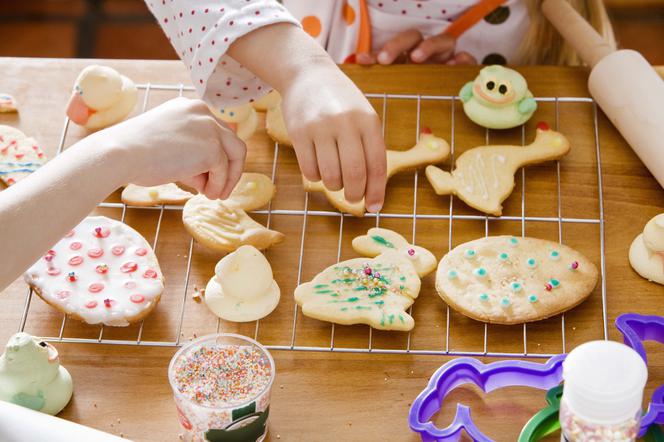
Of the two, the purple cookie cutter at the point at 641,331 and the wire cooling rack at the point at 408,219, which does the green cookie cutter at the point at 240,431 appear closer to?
the wire cooling rack at the point at 408,219

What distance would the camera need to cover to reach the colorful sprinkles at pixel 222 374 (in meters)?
0.84

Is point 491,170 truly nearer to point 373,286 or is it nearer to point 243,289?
point 373,286

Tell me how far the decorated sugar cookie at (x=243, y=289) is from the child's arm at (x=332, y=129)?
0.35 feet

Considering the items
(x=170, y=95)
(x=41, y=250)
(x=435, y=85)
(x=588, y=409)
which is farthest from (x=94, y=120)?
(x=588, y=409)

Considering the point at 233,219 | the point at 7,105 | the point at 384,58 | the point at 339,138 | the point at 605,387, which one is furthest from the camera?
the point at 384,58

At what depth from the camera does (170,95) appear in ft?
4.00

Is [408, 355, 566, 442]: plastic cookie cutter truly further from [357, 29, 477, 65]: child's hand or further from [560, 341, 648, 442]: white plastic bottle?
[357, 29, 477, 65]: child's hand

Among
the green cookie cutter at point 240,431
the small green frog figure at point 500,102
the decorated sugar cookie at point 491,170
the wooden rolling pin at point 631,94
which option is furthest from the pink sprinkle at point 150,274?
the wooden rolling pin at point 631,94

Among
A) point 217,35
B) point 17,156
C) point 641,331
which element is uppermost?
point 217,35

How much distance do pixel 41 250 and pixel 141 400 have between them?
0.18 m

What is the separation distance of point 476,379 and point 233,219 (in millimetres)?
338

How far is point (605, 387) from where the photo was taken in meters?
0.67

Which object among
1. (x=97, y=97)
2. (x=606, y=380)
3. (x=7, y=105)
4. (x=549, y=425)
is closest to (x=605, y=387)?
(x=606, y=380)

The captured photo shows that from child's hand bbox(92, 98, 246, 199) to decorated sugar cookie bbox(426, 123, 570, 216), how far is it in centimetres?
25
